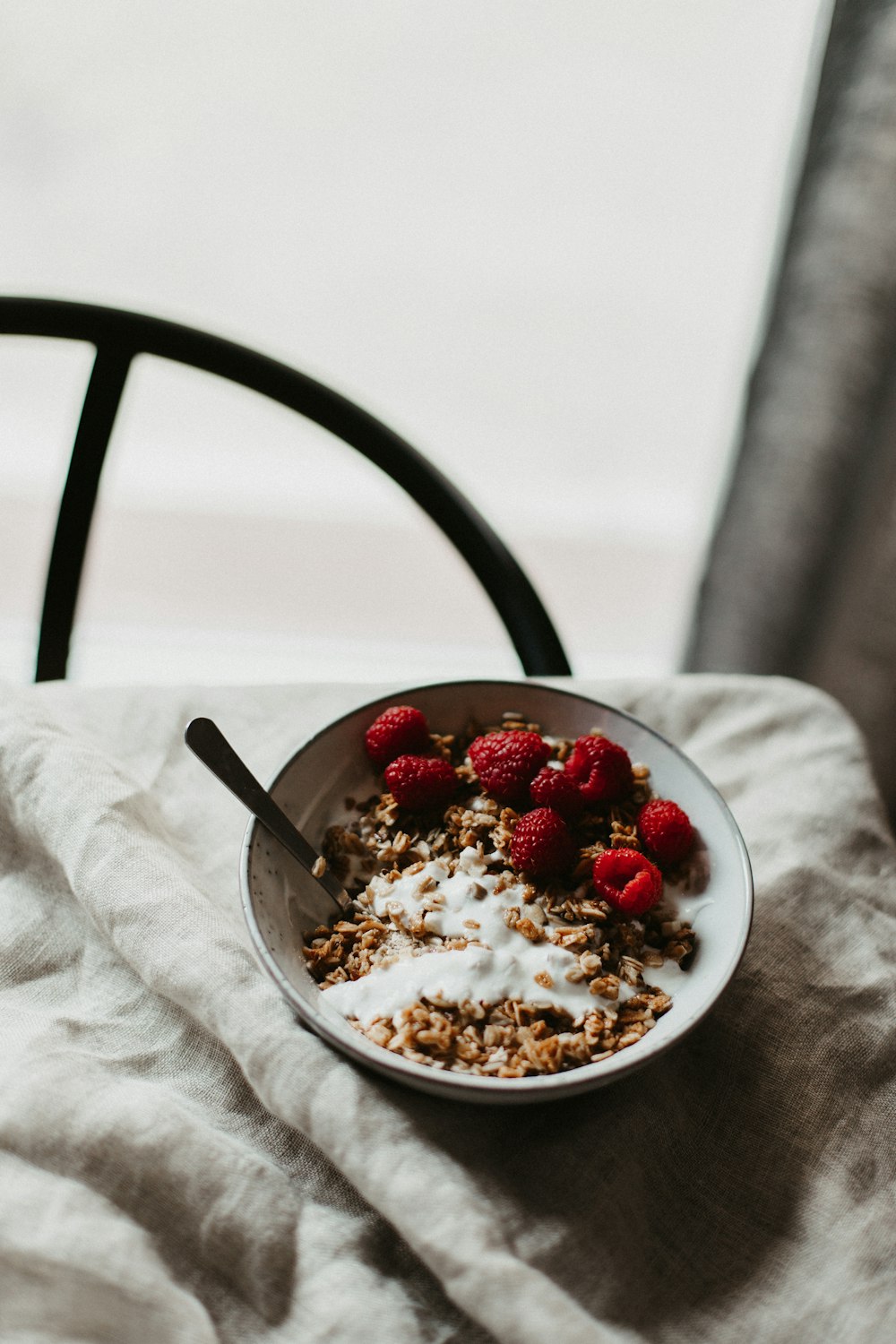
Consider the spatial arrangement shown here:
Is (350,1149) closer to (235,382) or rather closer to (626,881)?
(626,881)

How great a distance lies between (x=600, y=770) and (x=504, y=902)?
0.12 metres

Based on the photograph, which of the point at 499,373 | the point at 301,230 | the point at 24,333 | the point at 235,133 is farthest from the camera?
the point at 499,373

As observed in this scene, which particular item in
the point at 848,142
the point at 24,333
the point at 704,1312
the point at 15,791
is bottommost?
the point at 704,1312

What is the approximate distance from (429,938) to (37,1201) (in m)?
0.26

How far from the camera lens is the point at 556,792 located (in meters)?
0.66

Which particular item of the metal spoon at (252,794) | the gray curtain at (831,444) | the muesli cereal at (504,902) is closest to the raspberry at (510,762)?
the muesli cereal at (504,902)

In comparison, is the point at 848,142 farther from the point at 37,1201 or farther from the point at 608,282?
the point at 37,1201

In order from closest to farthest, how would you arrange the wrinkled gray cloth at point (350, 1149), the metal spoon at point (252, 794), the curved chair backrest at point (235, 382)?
1. the wrinkled gray cloth at point (350, 1149)
2. the metal spoon at point (252, 794)
3. the curved chair backrest at point (235, 382)

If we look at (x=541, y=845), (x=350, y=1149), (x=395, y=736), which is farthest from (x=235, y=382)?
(x=350, y=1149)

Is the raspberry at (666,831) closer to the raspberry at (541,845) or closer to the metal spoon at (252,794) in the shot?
the raspberry at (541,845)

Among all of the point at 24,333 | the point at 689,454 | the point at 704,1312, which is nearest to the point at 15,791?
the point at 24,333

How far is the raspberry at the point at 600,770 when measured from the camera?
0.68 meters

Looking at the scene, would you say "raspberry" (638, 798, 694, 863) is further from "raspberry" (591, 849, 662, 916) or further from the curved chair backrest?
the curved chair backrest

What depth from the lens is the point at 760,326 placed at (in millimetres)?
1179
